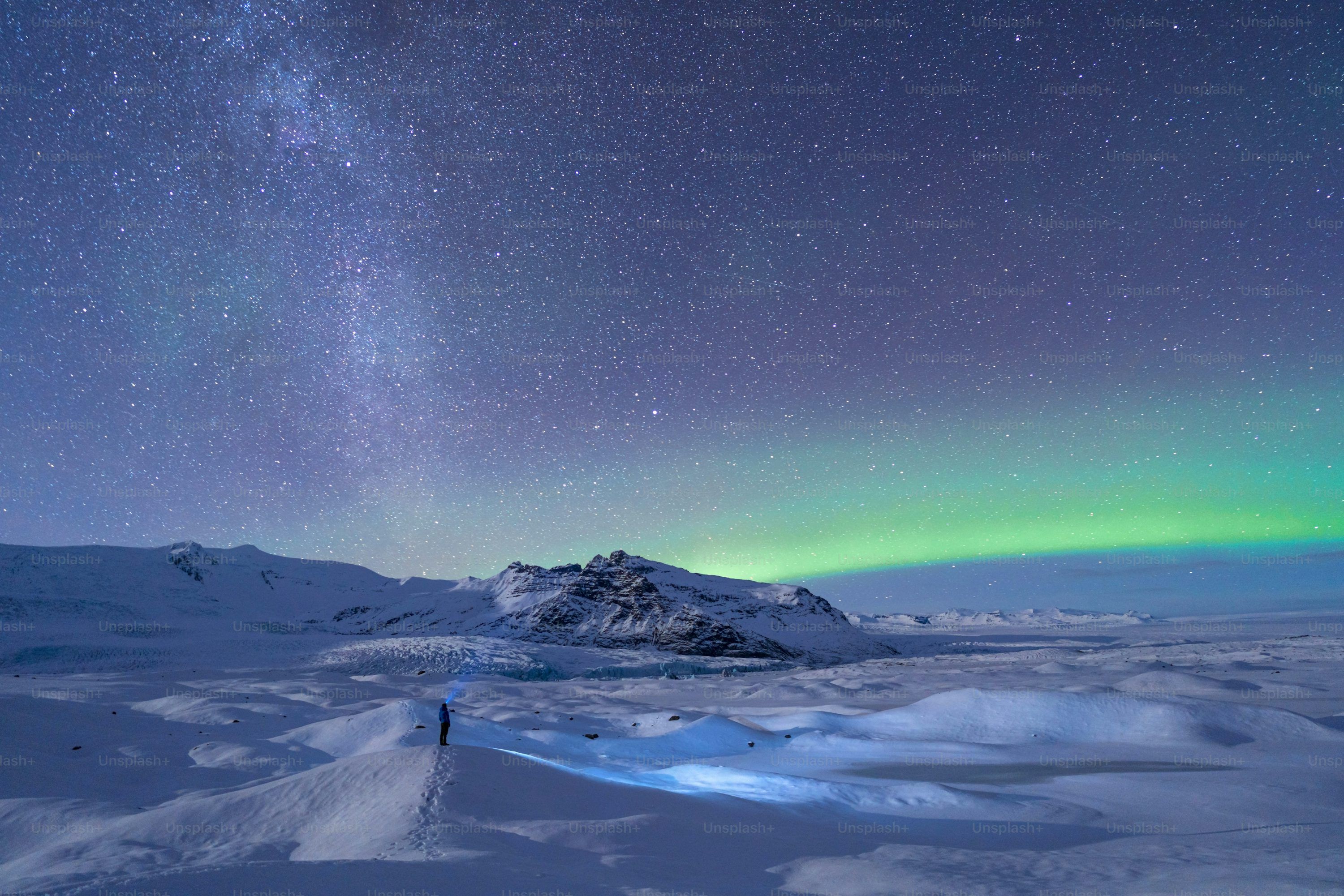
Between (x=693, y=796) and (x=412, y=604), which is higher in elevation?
(x=693, y=796)

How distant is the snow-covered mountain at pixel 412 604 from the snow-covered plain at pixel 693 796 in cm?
8058

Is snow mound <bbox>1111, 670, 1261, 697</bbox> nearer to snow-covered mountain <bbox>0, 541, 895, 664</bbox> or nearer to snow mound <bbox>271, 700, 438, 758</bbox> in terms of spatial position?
snow mound <bbox>271, 700, 438, 758</bbox>

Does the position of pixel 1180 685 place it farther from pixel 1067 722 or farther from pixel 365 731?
pixel 365 731

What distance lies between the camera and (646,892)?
458cm

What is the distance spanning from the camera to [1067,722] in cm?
1434

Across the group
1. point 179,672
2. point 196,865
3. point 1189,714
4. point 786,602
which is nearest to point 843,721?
point 1189,714

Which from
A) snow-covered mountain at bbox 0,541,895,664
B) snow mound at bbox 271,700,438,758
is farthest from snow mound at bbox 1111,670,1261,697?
snow-covered mountain at bbox 0,541,895,664

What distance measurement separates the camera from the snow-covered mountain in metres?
99.2

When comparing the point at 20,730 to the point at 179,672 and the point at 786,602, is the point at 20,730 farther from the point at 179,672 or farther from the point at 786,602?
the point at 786,602

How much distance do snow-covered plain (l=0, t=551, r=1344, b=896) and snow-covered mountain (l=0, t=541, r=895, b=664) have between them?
264ft

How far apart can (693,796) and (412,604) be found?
484 feet

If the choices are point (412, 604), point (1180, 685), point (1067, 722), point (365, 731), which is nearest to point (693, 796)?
point (365, 731)

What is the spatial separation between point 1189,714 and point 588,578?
442 ft

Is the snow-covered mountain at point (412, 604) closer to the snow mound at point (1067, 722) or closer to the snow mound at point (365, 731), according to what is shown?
the snow mound at point (365, 731)
